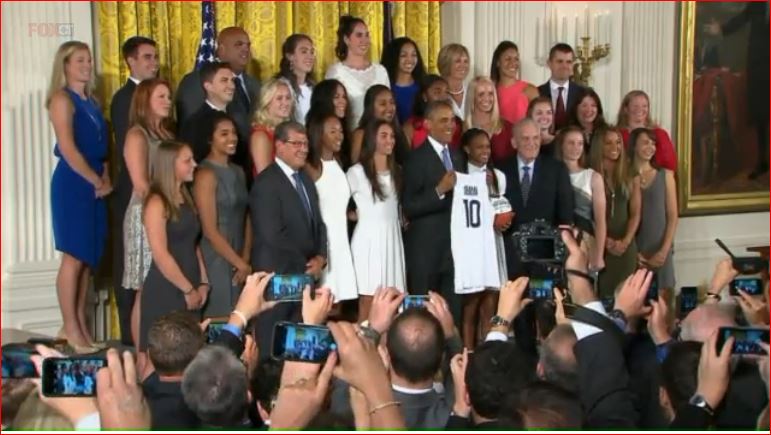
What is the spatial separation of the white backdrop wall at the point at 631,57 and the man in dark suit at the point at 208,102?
2937mm

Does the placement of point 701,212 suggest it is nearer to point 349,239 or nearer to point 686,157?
point 686,157

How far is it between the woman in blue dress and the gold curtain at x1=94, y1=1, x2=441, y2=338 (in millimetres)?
708

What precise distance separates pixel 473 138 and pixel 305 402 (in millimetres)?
4203

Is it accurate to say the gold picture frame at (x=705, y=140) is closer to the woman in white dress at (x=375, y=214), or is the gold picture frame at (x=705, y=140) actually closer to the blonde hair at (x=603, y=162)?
the blonde hair at (x=603, y=162)

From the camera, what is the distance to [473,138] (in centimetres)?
730

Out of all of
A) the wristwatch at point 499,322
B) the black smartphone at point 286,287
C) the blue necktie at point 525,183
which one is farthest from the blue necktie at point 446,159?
the wristwatch at point 499,322

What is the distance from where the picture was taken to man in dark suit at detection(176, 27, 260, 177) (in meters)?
7.46

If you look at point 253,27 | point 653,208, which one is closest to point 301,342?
point 653,208

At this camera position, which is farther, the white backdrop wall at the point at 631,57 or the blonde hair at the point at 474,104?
→ the white backdrop wall at the point at 631,57

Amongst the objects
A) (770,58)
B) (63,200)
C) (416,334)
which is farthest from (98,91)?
(770,58)

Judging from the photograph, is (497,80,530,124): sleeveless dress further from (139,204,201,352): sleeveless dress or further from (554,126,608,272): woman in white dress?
(139,204,201,352): sleeveless dress

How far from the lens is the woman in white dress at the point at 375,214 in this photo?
7156 mm

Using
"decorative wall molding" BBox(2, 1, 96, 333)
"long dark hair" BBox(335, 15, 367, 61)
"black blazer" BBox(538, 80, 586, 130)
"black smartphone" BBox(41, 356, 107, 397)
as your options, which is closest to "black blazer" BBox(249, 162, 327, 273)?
"long dark hair" BBox(335, 15, 367, 61)

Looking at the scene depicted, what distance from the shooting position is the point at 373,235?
7.19 meters
